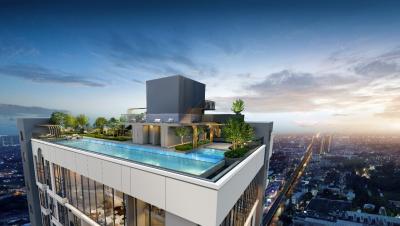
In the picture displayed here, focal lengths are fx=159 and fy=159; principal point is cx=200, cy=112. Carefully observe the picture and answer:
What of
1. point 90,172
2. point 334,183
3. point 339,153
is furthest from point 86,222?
point 339,153

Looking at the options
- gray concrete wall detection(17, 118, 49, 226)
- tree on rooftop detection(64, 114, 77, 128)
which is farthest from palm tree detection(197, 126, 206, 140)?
tree on rooftop detection(64, 114, 77, 128)

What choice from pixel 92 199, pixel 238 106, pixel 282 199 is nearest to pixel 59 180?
pixel 92 199

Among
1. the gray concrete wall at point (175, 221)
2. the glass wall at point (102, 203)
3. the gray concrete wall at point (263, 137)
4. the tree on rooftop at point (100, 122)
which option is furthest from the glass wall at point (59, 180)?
the gray concrete wall at point (263, 137)

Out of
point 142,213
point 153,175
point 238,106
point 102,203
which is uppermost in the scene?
point 238,106

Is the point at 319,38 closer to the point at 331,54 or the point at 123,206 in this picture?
the point at 331,54

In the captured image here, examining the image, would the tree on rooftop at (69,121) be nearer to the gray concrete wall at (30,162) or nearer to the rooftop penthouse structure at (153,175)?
the rooftop penthouse structure at (153,175)

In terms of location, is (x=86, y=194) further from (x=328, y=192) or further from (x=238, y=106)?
(x=328, y=192)

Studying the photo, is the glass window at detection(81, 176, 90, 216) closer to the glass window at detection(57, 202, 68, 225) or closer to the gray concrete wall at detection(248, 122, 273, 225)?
the glass window at detection(57, 202, 68, 225)
